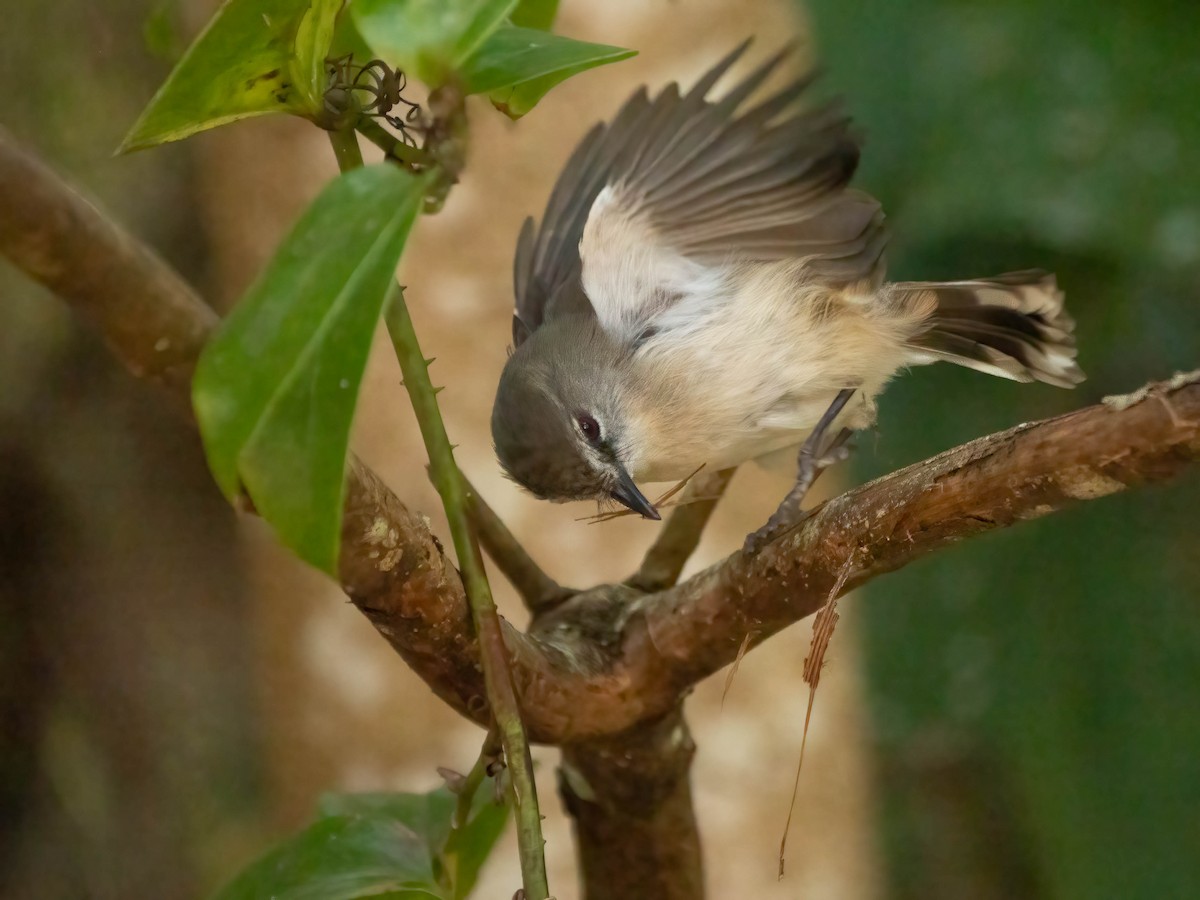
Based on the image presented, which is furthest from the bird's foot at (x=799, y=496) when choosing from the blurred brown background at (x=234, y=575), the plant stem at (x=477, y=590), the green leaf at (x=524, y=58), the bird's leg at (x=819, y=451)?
the blurred brown background at (x=234, y=575)

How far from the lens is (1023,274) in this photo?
3.38ft

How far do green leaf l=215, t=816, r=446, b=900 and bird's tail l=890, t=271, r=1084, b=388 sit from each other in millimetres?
682

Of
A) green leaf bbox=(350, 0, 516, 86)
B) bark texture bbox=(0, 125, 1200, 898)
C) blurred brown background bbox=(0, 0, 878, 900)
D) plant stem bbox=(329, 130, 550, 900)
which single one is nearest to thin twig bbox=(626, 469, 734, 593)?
bark texture bbox=(0, 125, 1200, 898)

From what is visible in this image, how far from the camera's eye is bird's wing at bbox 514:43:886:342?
85 centimetres

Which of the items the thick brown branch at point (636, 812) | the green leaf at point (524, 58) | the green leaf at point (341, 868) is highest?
the green leaf at point (524, 58)

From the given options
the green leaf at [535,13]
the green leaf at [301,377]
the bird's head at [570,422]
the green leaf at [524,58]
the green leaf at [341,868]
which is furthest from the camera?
the bird's head at [570,422]

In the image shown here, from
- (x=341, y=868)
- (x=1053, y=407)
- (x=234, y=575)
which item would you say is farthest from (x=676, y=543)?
(x=234, y=575)

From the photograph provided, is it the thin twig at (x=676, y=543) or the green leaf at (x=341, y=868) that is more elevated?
the thin twig at (x=676, y=543)

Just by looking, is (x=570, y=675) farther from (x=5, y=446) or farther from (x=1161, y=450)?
(x=5, y=446)

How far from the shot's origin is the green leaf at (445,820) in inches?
31.6

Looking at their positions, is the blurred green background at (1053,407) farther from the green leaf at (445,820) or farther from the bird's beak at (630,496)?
the green leaf at (445,820)

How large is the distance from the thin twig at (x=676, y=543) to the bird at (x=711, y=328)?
4 centimetres

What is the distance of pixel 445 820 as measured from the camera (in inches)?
33.5

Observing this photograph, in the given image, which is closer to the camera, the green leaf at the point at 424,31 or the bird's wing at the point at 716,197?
the green leaf at the point at 424,31
